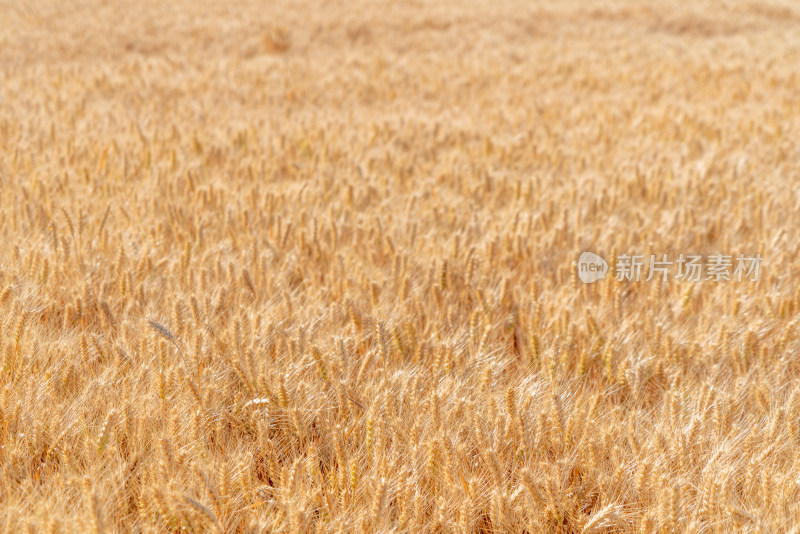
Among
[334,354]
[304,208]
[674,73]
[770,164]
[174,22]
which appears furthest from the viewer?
[174,22]

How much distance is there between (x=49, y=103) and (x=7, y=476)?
4.11 meters

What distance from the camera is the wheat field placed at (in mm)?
1219

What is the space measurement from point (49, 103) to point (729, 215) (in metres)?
4.43

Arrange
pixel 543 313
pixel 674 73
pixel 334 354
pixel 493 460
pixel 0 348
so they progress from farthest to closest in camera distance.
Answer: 1. pixel 674 73
2. pixel 543 313
3. pixel 334 354
4. pixel 0 348
5. pixel 493 460

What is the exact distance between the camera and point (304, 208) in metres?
2.74

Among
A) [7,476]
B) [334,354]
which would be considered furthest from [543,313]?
[7,476]

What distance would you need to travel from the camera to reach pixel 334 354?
1.61 metres

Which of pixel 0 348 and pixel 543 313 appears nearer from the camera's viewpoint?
pixel 0 348

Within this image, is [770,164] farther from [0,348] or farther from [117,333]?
[0,348]

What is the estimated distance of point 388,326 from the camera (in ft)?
5.89

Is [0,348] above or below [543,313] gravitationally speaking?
above

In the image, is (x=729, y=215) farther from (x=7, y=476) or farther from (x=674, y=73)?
(x=674, y=73)

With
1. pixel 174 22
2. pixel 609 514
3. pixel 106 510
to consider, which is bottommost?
pixel 609 514

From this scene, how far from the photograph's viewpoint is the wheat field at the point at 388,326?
4.00 feet
